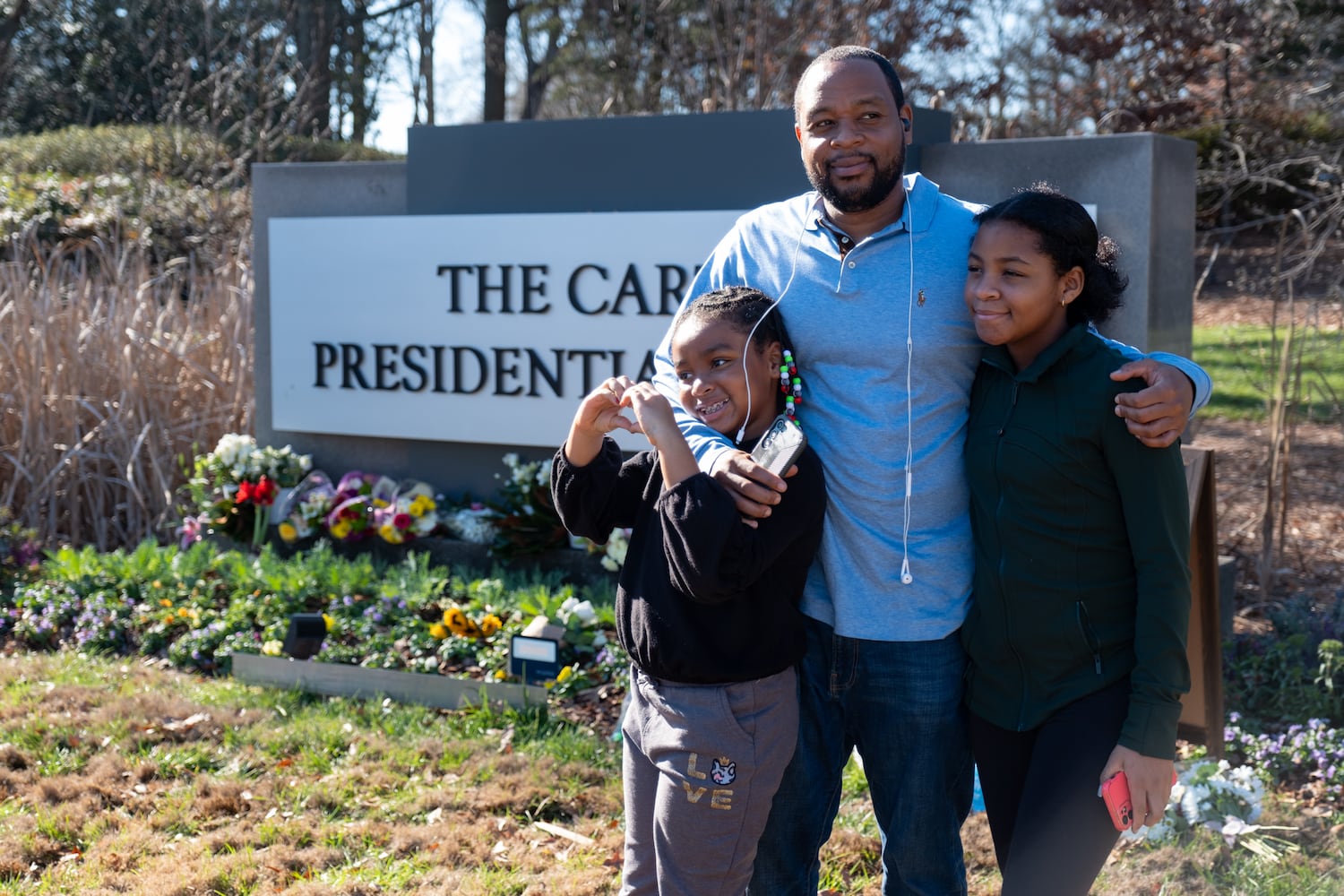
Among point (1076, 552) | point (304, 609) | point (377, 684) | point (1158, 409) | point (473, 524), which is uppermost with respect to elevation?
point (1158, 409)

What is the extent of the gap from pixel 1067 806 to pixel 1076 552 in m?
0.41

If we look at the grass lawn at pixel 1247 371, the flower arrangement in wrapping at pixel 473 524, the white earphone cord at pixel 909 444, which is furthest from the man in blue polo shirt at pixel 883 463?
the grass lawn at pixel 1247 371

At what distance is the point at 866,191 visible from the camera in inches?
88.4

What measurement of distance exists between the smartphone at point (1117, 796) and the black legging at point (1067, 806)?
55 millimetres

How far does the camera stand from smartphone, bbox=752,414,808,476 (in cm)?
202

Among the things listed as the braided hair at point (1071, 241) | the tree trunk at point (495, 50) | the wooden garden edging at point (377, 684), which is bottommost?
the wooden garden edging at point (377, 684)

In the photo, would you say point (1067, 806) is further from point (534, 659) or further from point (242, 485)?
point (242, 485)

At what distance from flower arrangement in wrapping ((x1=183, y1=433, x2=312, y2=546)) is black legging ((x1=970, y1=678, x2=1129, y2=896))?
15.1ft

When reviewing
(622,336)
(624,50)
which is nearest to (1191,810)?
(622,336)

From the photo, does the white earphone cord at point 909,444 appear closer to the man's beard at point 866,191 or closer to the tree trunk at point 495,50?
the man's beard at point 866,191

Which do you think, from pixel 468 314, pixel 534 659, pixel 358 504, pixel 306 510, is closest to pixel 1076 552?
pixel 534 659

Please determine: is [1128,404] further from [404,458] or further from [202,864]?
[404,458]

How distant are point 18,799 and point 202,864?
0.85 metres

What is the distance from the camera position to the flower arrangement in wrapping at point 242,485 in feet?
19.6
